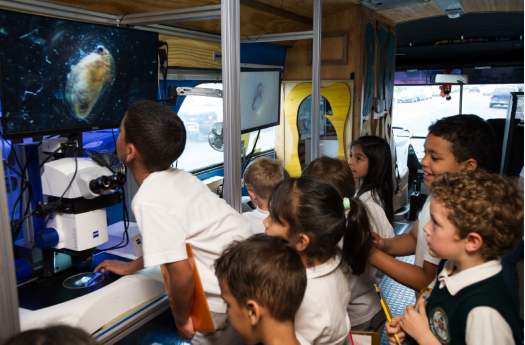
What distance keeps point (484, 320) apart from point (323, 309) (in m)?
0.42

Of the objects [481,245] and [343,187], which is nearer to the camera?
[481,245]

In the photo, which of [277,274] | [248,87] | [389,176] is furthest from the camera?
[248,87]

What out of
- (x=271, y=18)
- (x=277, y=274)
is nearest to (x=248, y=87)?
(x=271, y=18)

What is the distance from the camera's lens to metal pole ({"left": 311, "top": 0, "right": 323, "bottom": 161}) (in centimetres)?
276

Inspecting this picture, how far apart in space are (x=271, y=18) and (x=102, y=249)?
2.36 m

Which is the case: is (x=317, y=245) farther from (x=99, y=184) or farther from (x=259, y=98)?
(x=259, y=98)

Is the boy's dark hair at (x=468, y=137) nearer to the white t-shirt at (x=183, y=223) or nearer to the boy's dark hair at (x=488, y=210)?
the boy's dark hair at (x=488, y=210)

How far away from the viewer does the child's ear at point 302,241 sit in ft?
4.31

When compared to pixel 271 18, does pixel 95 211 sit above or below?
below

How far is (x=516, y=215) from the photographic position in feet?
3.62

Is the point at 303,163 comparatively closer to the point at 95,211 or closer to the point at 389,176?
the point at 389,176

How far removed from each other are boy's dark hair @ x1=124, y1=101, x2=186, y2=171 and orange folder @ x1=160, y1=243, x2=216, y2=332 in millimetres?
314

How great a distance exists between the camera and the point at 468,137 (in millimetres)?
1681

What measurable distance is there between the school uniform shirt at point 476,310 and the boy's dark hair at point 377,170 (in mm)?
1112
